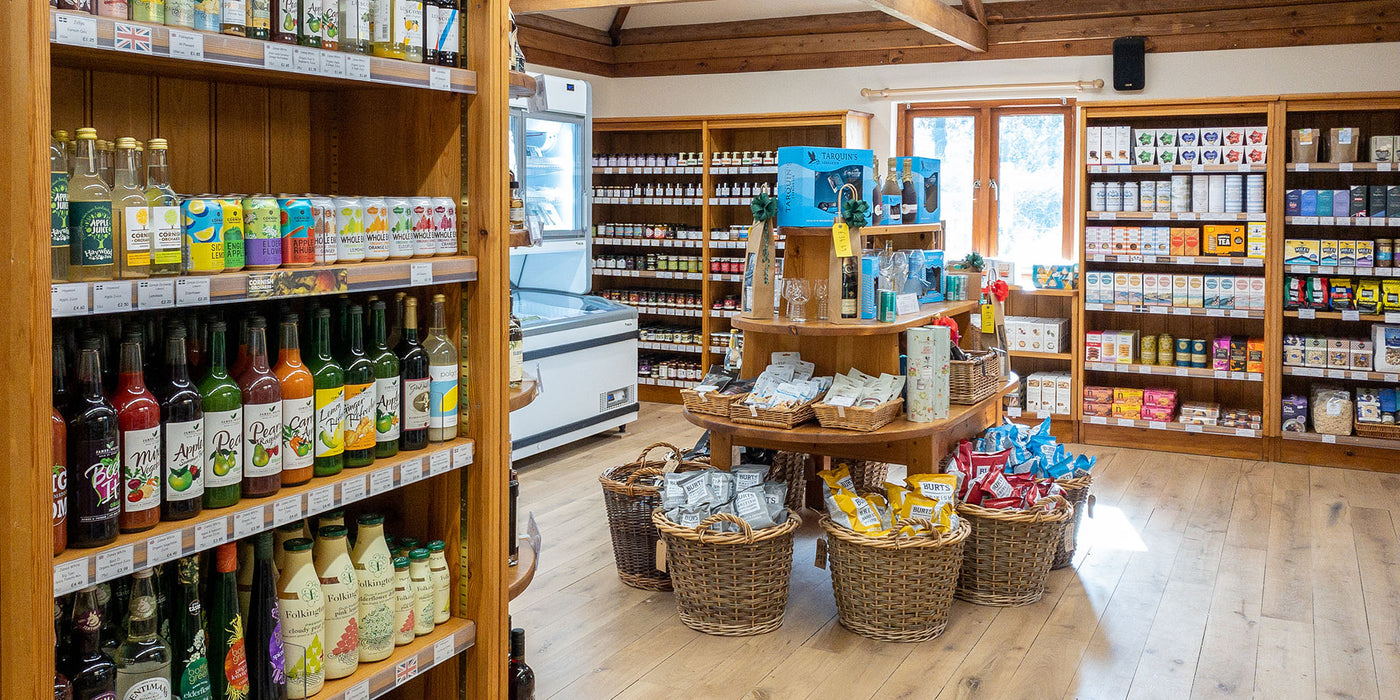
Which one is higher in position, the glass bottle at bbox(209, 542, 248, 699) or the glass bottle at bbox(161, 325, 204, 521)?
the glass bottle at bbox(161, 325, 204, 521)

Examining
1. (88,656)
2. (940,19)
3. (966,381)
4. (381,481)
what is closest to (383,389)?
(381,481)

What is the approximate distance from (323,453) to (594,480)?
3.82 meters

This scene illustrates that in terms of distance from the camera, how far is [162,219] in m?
1.90

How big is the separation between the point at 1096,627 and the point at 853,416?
1.12 meters

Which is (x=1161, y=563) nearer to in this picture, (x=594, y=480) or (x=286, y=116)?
(x=594, y=480)

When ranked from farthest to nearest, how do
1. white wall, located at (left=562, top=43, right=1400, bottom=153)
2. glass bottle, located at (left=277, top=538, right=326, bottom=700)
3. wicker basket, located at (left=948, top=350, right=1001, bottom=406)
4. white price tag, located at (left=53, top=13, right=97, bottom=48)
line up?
white wall, located at (left=562, top=43, right=1400, bottom=153), wicker basket, located at (left=948, top=350, right=1001, bottom=406), glass bottle, located at (left=277, top=538, right=326, bottom=700), white price tag, located at (left=53, top=13, right=97, bottom=48)

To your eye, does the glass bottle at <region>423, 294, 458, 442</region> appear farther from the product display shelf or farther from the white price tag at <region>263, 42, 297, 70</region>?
the product display shelf

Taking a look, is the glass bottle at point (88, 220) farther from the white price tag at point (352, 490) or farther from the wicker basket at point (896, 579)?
the wicker basket at point (896, 579)

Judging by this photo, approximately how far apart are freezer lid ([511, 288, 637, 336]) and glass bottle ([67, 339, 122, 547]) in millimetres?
4677

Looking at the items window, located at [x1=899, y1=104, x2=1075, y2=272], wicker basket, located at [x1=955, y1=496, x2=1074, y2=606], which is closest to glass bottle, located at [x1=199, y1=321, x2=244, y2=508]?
wicker basket, located at [x1=955, y1=496, x2=1074, y2=606]

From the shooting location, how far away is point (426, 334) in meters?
2.57

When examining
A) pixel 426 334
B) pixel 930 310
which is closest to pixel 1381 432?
pixel 930 310

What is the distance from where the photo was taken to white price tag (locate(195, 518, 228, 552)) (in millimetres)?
1959

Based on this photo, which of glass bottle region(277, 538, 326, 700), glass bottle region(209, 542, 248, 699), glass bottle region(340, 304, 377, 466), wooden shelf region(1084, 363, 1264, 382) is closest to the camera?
glass bottle region(209, 542, 248, 699)
